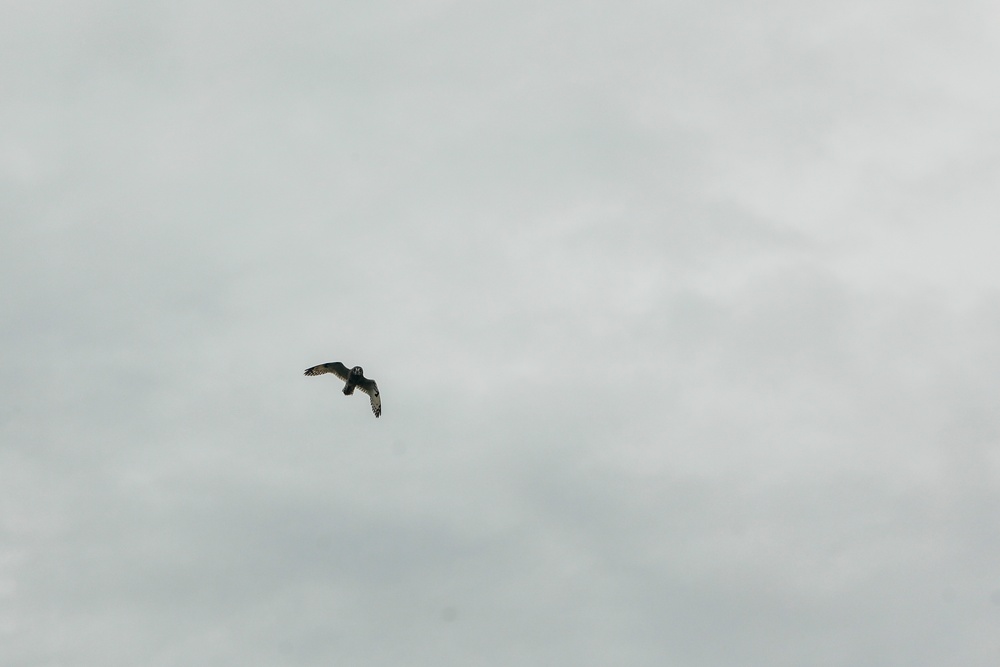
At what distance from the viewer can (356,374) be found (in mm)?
199125
